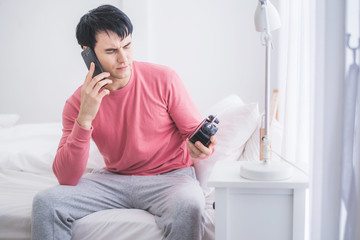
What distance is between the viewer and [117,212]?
1067mm

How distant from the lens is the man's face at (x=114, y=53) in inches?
46.0

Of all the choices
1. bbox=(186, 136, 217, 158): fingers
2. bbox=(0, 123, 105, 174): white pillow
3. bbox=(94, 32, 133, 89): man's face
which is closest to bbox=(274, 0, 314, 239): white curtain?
bbox=(186, 136, 217, 158): fingers

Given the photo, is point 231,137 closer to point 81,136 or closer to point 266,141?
point 266,141

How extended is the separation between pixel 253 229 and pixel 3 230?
2.58 feet

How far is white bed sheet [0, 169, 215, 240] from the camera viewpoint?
1.00 meters

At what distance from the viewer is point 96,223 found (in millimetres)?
1021

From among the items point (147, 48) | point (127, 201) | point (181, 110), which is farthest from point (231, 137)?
point (147, 48)

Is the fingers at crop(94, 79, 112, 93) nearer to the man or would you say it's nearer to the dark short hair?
the man

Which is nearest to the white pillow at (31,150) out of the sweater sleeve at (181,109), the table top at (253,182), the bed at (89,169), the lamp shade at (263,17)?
the bed at (89,169)

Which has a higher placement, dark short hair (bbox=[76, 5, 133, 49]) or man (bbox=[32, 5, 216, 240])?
dark short hair (bbox=[76, 5, 133, 49])

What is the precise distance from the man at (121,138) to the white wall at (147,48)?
1.44m

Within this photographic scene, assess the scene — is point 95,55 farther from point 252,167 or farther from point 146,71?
point 252,167

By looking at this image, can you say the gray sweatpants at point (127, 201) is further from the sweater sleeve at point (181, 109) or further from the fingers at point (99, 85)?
the fingers at point (99, 85)

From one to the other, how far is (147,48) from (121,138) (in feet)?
5.26
